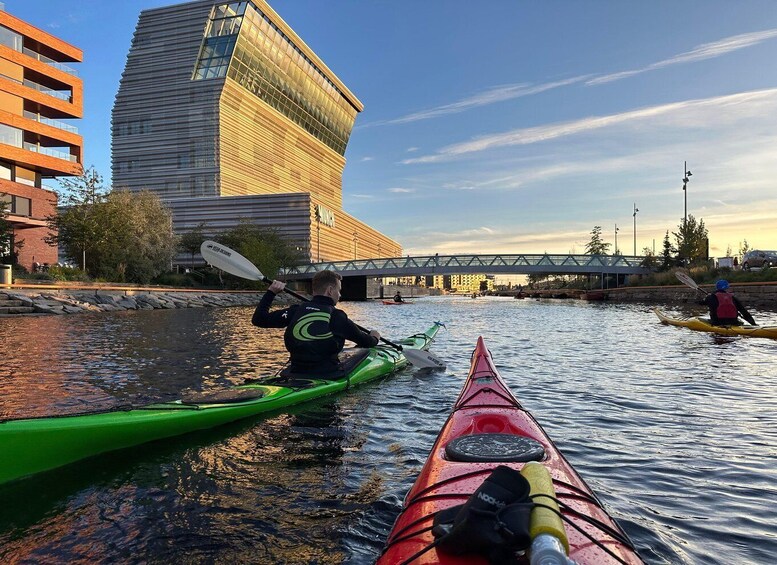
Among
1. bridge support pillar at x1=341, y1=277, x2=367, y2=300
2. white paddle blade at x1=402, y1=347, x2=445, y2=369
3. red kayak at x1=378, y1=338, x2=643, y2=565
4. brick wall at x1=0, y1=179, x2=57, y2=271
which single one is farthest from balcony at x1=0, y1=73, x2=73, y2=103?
red kayak at x1=378, y1=338, x2=643, y2=565

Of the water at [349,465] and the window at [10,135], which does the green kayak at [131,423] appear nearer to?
the water at [349,465]

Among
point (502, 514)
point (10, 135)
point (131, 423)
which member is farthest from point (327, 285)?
point (10, 135)

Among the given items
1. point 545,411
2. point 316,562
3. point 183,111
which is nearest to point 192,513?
point 316,562

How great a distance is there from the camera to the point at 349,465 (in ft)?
16.2

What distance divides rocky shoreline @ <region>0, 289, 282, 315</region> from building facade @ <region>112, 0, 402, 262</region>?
5153cm

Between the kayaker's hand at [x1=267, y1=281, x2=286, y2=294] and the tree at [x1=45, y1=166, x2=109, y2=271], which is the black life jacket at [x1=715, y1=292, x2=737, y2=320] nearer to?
the kayaker's hand at [x1=267, y1=281, x2=286, y2=294]

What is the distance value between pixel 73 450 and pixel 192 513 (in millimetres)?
1522

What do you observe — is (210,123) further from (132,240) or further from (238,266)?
(238,266)

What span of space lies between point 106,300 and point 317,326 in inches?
1057

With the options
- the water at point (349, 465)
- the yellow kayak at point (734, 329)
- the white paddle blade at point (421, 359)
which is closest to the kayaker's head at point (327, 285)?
the water at point (349, 465)

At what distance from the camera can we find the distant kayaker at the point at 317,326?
22.3ft

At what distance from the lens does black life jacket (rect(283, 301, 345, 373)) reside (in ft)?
22.3

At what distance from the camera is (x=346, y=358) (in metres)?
8.82

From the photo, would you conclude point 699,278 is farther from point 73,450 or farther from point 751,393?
point 73,450
